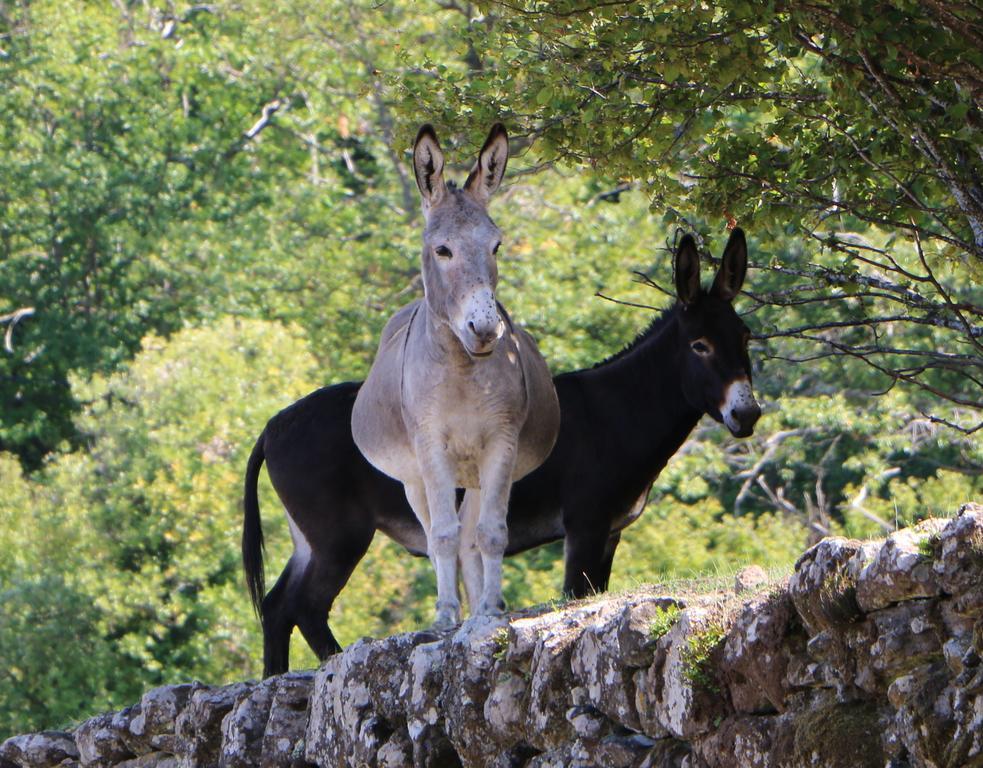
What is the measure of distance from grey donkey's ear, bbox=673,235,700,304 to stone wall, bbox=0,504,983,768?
7.35 ft

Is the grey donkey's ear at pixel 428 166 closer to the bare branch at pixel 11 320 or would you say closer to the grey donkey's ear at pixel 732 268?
the grey donkey's ear at pixel 732 268

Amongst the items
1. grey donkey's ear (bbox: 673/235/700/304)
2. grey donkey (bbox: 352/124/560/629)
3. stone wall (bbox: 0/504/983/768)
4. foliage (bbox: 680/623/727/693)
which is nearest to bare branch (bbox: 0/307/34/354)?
stone wall (bbox: 0/504/983/768)

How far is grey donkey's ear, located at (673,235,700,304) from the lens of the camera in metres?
8.67

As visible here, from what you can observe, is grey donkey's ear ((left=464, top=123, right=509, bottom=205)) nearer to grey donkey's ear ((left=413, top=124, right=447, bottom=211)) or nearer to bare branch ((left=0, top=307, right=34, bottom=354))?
grey donkey's ear ((left=413, top=124, right=447, bottom=211))

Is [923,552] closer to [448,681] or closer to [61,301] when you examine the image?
[448,681]

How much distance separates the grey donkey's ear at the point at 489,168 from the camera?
753cm

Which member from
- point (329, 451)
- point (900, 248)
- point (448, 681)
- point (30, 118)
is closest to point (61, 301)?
point (30, 118)

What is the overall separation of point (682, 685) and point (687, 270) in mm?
3582

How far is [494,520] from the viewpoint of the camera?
7.43 m

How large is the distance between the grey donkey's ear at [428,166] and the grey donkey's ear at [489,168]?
0.13 meters

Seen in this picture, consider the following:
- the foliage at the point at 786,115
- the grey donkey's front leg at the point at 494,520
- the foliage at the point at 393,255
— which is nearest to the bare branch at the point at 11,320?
the foliage at the point at 393,255

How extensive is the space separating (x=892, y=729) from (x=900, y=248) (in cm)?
1786

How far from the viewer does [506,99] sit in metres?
9.36

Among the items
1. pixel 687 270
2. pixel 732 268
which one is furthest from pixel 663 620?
pixel 732 268
